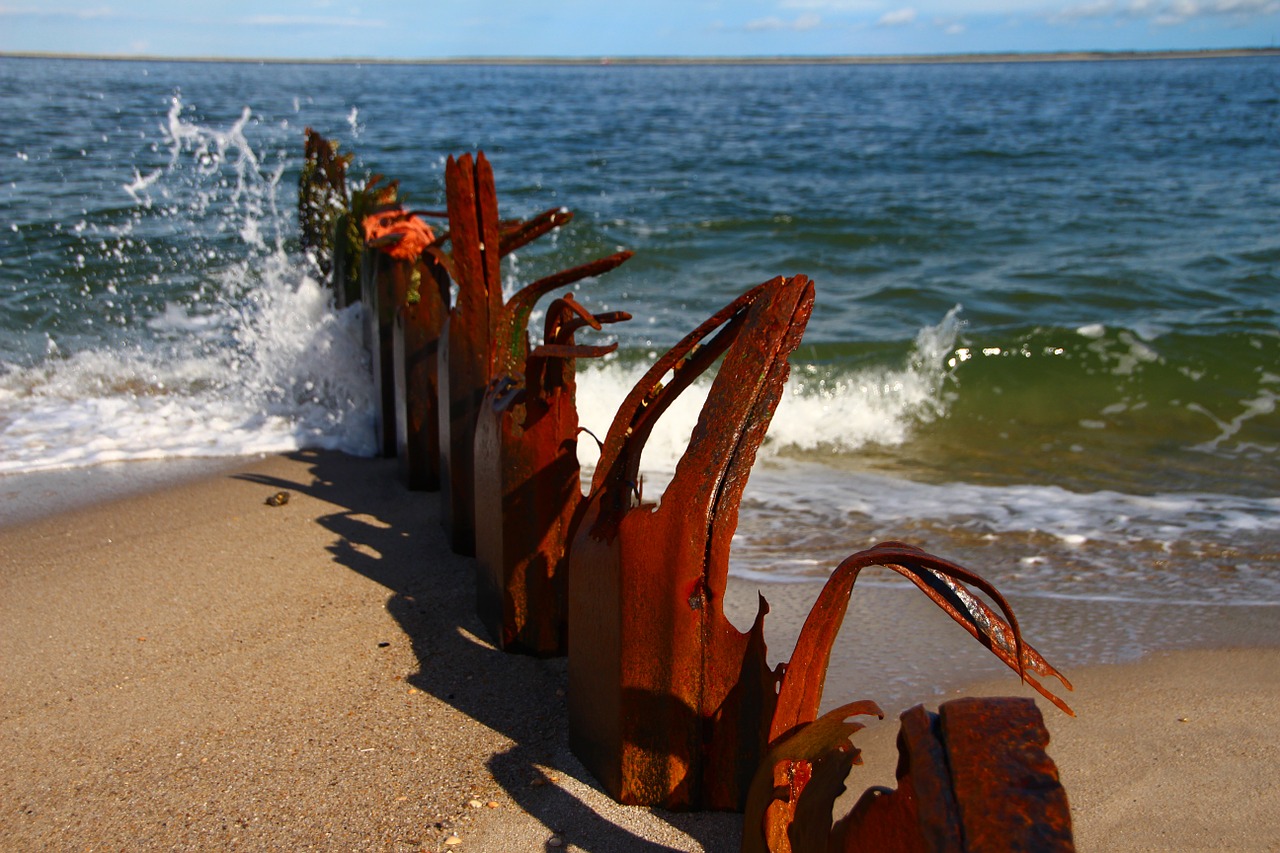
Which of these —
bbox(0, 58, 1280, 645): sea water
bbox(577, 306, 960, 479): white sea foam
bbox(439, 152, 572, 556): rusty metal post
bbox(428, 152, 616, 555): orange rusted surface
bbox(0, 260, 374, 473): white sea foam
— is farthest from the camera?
bbox(577, 306, 960, 479): white sea foam

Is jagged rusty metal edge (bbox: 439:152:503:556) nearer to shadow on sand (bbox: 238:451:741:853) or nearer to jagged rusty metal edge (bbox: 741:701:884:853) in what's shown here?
shadow on sand (bbox: 238:451:741:853)

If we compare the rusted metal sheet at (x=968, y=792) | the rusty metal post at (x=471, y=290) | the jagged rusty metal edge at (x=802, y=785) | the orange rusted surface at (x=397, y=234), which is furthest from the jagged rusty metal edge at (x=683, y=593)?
the orange rusted surface at (x=397, y=234)

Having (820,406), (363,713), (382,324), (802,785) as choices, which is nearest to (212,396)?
(382,324)

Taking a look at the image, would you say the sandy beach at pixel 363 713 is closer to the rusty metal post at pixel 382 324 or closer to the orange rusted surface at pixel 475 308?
the orange rusted surface at pixel 475 308

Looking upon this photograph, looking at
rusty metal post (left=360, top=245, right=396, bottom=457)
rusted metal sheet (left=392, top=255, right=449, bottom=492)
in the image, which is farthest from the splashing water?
rusted metal sheet (left=392, top=255, right=449, bottom=492)

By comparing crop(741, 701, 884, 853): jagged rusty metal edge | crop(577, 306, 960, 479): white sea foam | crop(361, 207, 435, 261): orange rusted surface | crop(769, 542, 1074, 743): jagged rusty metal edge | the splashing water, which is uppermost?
crop(361, 207, 435, 261): orange rusted surface

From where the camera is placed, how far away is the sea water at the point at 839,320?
15.9 ft

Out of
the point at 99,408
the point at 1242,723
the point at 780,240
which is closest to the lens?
the point at 1242,723

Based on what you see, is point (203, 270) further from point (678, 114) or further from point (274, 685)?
point (678, 114)

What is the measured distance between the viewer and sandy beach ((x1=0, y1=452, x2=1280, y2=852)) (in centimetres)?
237

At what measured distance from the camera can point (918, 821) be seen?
4.29ft

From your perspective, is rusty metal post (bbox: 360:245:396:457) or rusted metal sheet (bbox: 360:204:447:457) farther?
rusty metal post (bbox: 360:245:396:457)

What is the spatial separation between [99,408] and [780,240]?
7.99 metres

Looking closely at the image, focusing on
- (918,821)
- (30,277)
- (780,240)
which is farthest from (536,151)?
(918,821)
